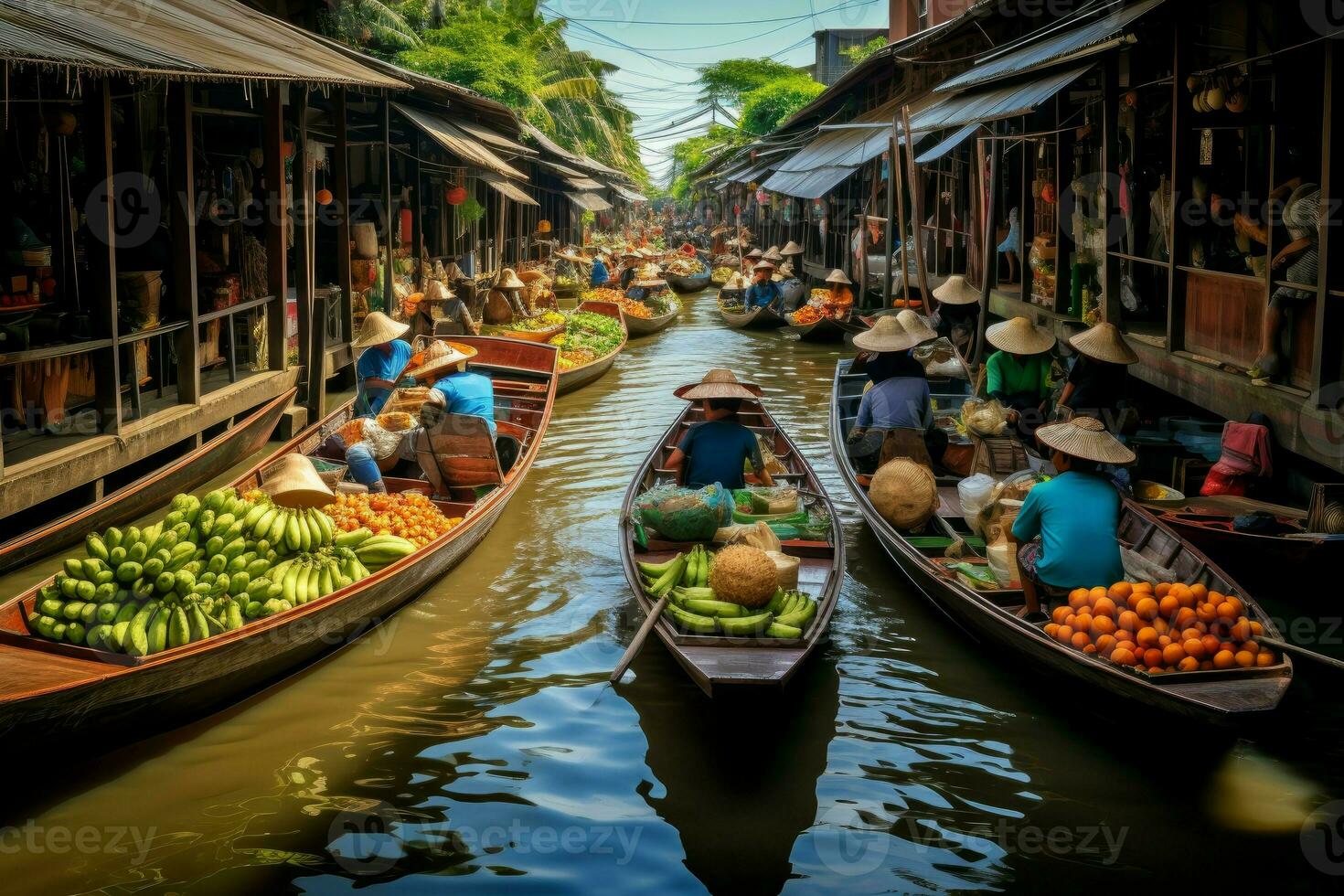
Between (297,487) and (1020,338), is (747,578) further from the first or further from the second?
(1020,338)

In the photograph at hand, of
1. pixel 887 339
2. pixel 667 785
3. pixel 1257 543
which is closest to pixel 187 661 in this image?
pixel 667 785

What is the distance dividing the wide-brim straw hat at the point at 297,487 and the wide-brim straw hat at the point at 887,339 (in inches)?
189

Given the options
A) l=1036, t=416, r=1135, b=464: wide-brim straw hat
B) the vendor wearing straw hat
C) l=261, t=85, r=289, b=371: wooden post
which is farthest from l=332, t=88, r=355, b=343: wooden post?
l=1036, t=416, r=1135, b=464: wide-brim straw hat

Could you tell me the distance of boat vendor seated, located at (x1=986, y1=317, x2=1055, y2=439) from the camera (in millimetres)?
9758

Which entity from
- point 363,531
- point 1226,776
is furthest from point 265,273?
point 1226,776

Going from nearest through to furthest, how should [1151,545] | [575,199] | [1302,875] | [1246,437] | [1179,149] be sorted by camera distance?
1. [1302,875]
2. [1151,545]
3. [1246,437]
4. [1179,149]
5. [575,199]

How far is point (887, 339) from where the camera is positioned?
9906 mm

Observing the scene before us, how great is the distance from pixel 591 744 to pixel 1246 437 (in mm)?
5145

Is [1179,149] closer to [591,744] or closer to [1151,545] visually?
[1151,545]

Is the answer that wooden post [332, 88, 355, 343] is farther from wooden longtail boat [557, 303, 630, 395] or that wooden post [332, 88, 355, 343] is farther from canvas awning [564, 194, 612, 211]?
canvas awning [564, 194, 612, 211]

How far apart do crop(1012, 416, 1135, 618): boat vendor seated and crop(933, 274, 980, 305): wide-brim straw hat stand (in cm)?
777

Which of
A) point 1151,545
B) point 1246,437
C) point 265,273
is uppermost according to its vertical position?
point 265,273

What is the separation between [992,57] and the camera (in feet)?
43.3

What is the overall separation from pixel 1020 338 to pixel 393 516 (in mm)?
5276
